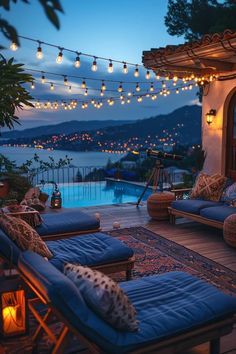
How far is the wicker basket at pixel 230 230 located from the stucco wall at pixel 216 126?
264 cm

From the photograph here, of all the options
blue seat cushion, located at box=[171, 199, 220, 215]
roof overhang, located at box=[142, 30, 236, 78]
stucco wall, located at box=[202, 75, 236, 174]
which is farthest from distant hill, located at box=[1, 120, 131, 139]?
blue seat cushion, located at box=[171, 199, 220, 215]

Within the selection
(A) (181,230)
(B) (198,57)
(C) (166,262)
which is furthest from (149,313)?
(B) (198,57)

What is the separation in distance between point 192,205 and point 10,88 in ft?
11.8

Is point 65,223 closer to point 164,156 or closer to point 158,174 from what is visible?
point 164,156

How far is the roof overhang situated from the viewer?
552cm

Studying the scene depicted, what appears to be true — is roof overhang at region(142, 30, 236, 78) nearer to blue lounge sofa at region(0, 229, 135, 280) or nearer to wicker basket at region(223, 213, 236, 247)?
wicker basket at region(223, 213, 236, 247)

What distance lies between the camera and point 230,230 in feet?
16.6

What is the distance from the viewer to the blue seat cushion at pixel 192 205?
19.7 feet

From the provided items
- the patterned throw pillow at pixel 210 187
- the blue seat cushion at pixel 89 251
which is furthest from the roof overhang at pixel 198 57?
the blue seat cushion at pixel 89 251

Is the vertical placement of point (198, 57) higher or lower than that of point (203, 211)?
higher

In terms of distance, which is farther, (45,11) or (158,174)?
(158,174)

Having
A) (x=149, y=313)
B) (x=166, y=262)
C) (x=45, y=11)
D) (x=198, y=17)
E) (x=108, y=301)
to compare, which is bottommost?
(x=166, y=262)

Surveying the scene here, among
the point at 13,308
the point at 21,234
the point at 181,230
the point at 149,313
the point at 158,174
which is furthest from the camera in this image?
the point at 158,174

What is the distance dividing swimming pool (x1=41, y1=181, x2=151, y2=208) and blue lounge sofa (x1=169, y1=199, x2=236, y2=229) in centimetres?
328
